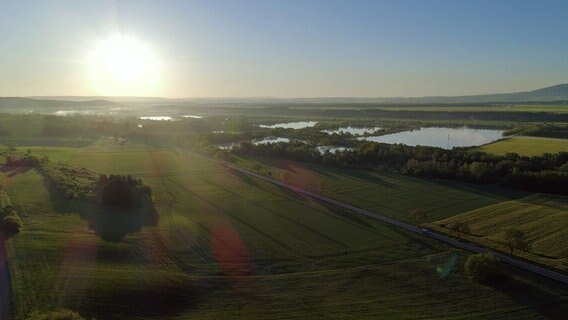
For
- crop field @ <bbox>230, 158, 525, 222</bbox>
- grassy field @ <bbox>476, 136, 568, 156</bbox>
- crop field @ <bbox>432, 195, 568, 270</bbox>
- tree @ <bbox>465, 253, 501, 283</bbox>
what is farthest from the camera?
grassy field @ <bbox>476, 136, 568, 156</bbox>

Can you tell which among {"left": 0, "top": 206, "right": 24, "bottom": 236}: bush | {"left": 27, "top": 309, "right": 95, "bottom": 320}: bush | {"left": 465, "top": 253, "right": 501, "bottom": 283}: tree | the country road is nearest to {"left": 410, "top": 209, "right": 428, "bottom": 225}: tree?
{"left": 465, "top": 253, "right": 501, "bottom": 283}: tree

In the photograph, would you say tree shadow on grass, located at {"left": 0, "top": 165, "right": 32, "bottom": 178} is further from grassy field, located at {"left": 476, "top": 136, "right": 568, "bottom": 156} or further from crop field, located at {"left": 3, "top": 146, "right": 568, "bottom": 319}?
grassy field, located at {"left": 476, "top": 136, "right": 568, "bottom": 156}

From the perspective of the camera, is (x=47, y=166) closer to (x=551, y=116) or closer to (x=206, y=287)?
(x=206, y=287)

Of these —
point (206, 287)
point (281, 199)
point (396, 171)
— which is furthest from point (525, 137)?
point (206, 287)

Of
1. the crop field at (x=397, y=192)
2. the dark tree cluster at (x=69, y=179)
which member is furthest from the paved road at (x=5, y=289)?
the crop field at (x=397, y=192)

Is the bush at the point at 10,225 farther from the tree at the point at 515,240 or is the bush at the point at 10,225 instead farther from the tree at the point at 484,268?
the tree at the point at 515,240
